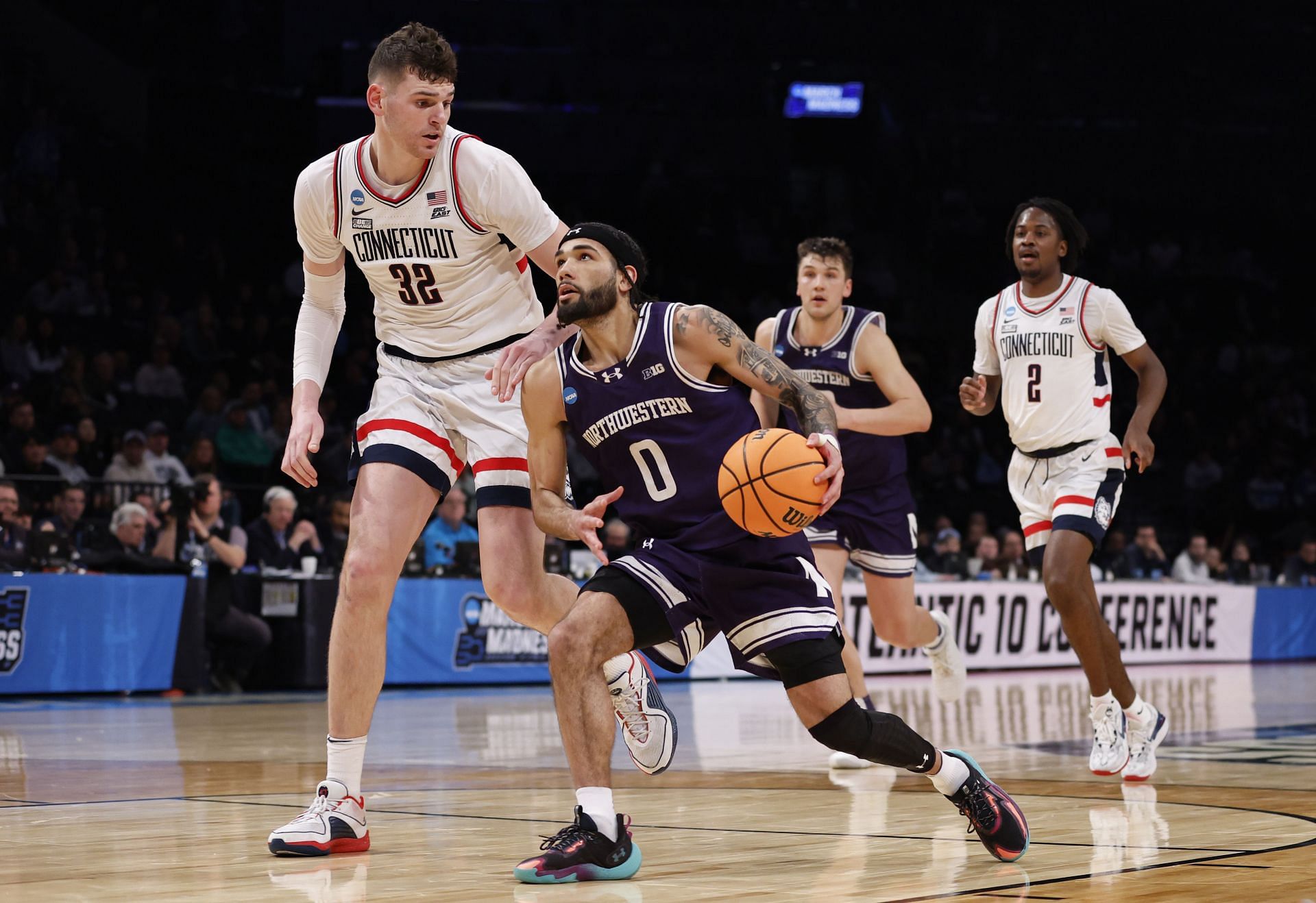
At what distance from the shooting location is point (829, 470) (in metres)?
4.65

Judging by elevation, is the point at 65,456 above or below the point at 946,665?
above

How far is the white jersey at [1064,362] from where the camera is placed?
26.6ft

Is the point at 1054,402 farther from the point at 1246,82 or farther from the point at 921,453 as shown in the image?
the point at 1246,82

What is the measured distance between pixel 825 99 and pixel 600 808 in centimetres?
2716

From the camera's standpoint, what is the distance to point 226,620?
13594mm

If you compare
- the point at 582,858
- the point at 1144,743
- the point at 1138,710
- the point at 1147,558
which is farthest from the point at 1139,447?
the point at 1147,558

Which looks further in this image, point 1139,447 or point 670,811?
point 1139,447

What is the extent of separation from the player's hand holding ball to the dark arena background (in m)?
1.02

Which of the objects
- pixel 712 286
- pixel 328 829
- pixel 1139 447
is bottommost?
pixel 328 829

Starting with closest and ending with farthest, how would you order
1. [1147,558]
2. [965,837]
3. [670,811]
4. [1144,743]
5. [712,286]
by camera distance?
[965,837]
[670,811]
[1144,743]
[1147,558]
[712,286]

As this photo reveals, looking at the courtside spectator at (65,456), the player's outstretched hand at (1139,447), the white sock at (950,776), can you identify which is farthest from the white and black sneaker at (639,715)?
the courtside spectator at (65,456)

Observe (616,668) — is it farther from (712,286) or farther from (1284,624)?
(712,286)

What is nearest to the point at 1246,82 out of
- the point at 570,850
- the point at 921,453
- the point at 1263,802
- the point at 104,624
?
the point at 921,453

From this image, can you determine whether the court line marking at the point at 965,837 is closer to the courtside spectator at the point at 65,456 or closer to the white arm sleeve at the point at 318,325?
the white arm sleeve at the point at 318,325
